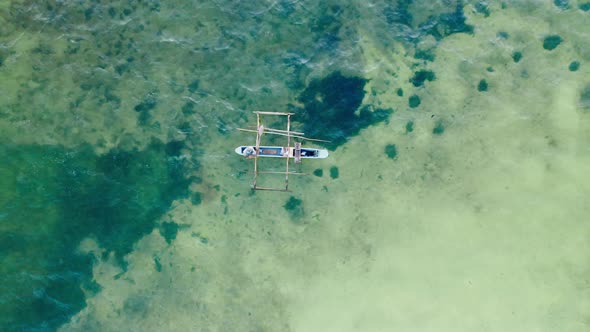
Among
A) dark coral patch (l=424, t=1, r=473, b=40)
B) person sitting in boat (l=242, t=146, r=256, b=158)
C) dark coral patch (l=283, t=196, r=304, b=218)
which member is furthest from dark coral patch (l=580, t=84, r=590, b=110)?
person sitting in boat (l=242, t=146, r=256, b=158)

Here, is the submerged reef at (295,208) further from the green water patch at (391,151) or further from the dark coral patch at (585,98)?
the dark coral patch at (585,98)

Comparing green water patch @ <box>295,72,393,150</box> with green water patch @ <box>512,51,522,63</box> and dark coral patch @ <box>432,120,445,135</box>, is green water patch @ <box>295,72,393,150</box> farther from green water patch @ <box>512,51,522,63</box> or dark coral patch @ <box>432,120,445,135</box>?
green water patch @ <box>512,51,522,63</box>

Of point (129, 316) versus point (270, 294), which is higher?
point (270, 294)

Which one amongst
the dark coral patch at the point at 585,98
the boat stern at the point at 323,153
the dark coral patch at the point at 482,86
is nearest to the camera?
the dark coral patch at the point at 585,98

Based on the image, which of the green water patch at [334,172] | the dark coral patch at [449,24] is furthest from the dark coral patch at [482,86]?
the green water patch at [334,172]

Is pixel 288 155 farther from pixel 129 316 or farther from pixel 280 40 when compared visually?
pixel 129 316

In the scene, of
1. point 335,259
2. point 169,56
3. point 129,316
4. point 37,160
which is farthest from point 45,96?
point 335,259

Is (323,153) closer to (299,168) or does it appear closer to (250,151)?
(299,168)
